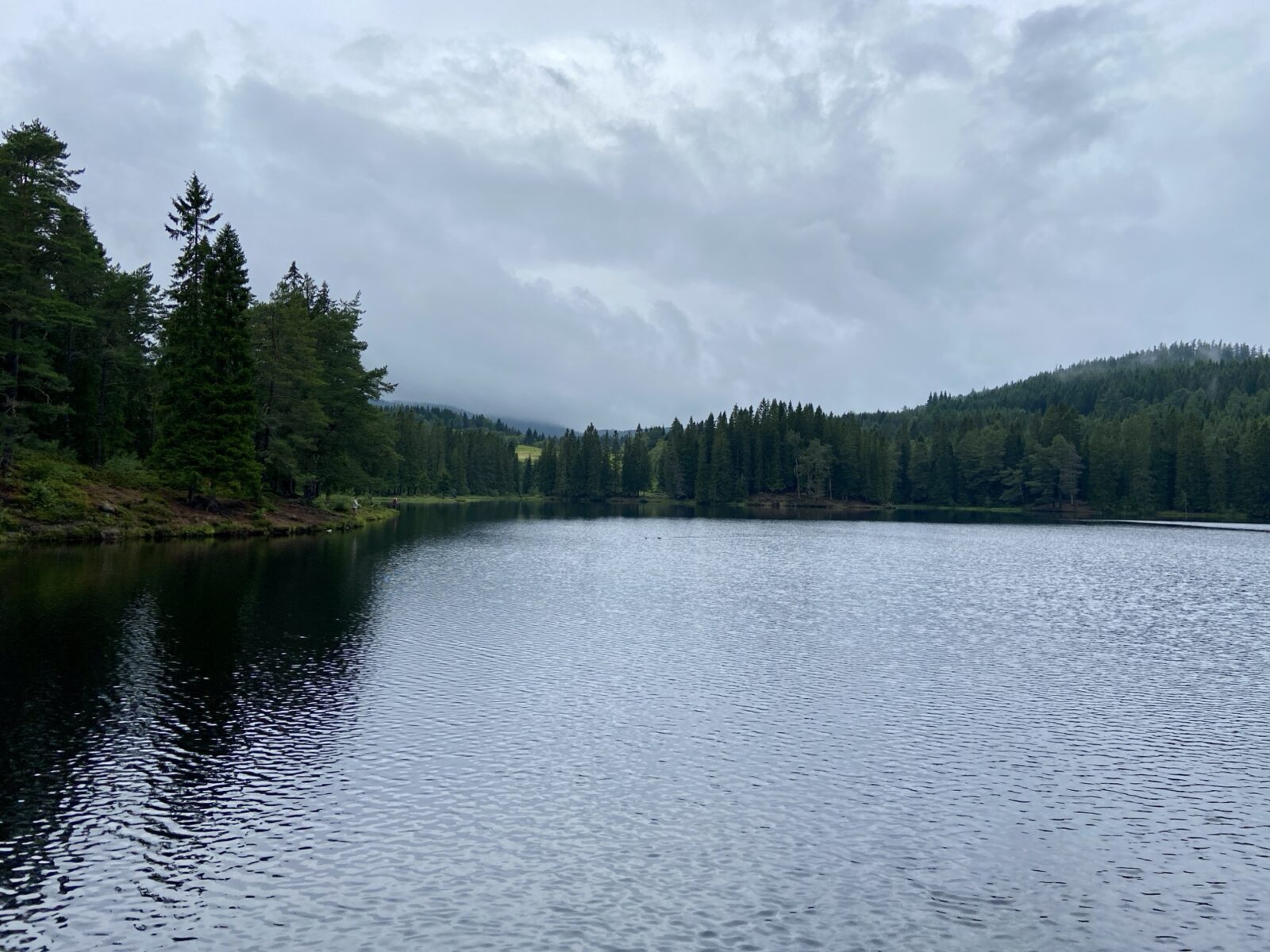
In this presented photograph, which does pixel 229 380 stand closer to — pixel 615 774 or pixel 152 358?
pixel 152 358

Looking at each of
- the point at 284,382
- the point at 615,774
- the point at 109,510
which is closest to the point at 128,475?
the point at 109,510

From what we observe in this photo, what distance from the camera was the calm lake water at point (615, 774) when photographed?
49.8ft

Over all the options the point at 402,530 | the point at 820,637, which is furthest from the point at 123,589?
the point at 402,530

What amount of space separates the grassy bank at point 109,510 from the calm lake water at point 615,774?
1663cm

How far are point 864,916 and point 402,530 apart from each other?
91.4 m

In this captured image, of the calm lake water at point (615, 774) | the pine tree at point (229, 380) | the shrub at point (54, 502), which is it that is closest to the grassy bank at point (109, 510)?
the shrub at point (54, 502)

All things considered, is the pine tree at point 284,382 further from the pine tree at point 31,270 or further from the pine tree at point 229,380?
the pine tree at point 31,270

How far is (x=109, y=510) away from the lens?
224 ft

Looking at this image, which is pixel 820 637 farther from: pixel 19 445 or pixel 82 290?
pixel 82 290

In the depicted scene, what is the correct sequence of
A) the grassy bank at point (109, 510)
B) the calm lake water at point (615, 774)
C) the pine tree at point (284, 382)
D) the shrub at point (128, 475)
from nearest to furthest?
the calm lake water at point (615, 774) → the grassy bank at point (109, 510) → the shrub at point (128, 475) → the pine tree at point (284, 382)

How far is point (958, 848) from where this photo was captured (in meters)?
18.2

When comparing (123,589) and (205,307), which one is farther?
(205,307)

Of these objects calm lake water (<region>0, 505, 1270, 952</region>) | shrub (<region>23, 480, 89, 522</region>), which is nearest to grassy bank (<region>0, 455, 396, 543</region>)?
shrub (<region>23, 480, 89, 522</region>)

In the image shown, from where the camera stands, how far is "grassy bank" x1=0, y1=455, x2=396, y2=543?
63.1m
